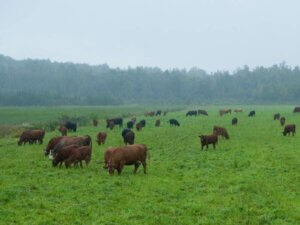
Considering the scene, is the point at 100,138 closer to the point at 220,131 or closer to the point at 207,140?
the point at 207,140

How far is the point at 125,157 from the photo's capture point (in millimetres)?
19547

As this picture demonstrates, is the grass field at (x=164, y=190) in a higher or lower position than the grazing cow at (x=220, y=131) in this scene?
lower

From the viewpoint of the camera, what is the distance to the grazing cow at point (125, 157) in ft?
63.7

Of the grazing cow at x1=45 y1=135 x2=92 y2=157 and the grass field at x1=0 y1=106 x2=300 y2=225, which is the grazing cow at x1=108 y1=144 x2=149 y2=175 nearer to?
the grass field at x1=0 y1=106 x2=300 y2=225

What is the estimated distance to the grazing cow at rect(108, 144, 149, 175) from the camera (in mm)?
19422

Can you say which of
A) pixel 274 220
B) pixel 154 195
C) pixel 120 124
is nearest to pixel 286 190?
pixel 274 220

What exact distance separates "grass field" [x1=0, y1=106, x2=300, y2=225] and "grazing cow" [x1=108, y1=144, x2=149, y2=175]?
52cm

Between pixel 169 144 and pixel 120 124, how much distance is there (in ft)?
62.2

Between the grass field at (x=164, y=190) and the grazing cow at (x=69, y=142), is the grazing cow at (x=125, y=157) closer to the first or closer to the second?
the grass field at (x=164, y=190)

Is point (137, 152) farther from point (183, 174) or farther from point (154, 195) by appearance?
point (154, 195)

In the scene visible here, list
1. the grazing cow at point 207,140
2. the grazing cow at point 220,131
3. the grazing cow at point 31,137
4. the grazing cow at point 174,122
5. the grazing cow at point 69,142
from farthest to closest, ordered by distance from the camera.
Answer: the grazing cow at point 174,122
the grazing cow at point 220,131
the grazing cow at point 31,137
the grazing cow at point 207,140
the grazing cow at point 69,142

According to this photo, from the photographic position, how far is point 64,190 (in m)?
16.3

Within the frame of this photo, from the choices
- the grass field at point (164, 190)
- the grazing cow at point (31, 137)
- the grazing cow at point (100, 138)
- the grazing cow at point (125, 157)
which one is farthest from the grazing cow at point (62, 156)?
the grazing cow at point (31, 137)

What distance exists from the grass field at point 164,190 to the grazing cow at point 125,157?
0.52 metres
